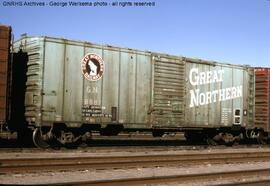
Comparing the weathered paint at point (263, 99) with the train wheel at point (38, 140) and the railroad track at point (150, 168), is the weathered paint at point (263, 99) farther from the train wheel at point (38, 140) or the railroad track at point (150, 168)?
the train wheel at point (38, 140)

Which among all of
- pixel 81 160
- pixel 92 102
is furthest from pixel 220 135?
pixel 81 160

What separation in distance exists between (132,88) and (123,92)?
48 centimetres

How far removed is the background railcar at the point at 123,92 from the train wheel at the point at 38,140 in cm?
3

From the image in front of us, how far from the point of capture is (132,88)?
1773cm

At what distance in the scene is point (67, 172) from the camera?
10992 millimetres

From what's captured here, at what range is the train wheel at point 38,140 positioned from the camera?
15.4 meters

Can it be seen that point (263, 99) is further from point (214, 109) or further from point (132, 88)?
point (132, 88)

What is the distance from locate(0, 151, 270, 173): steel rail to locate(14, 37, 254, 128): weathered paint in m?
3.36

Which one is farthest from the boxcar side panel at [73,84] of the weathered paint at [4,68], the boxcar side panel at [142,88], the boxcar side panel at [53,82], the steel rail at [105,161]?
the steel rail at [105,161]

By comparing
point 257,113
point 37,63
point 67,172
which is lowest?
point 67,172

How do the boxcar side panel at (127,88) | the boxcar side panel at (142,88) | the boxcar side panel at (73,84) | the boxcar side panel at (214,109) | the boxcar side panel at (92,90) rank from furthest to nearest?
1. the boxcar side panel at (214,109)
2. the boxcar side panel at (142,88)
3. the boxcar side panel at (127,88)
4. the boxcar side panel at (92,90)
5. the boxcar side panel at (73,84)

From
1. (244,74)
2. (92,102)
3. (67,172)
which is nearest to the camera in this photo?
(67,172)

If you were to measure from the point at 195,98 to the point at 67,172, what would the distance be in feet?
32.3

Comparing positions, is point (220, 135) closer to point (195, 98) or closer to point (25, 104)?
point (195, 98)
